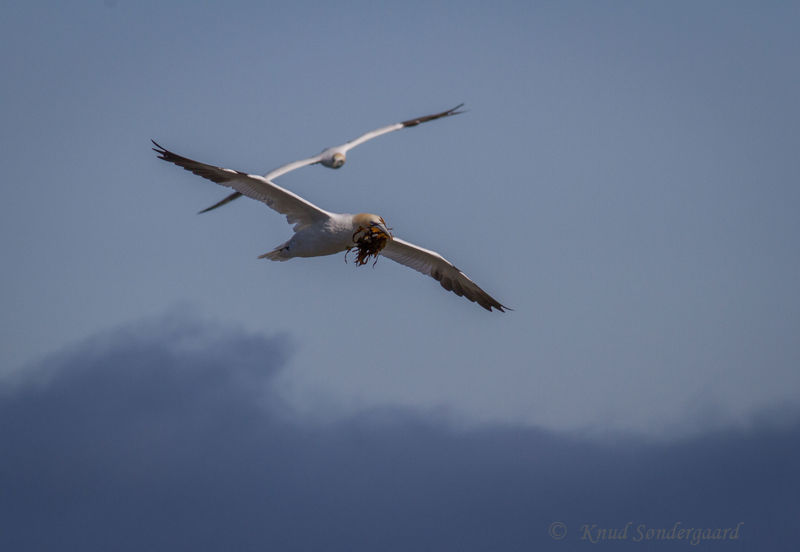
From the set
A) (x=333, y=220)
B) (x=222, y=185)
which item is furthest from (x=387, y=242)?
(x=222, y=185)

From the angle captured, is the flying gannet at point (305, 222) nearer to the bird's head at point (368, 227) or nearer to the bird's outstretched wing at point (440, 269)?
the bird's head at point (368, 227)

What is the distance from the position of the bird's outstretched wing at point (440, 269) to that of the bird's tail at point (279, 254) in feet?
11.3

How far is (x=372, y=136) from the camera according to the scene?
100 ft

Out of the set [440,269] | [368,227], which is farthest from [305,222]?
[440,269]

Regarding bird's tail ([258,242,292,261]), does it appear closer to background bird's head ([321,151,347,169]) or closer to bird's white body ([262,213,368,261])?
bird's white body ([262,213,368,261])

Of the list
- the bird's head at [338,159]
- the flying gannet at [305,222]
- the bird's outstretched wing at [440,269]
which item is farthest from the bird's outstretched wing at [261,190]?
the bird's outstretched wing at [440,269]

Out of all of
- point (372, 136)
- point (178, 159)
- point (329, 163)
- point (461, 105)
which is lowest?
point (178, 159)

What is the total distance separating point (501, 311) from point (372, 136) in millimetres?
6578

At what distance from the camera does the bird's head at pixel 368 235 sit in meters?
27.4

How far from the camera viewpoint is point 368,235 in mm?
27438

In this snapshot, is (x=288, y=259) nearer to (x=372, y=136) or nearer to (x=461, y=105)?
(x=372, y=136)

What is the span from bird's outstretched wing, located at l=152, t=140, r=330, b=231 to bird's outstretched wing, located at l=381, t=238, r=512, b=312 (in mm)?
3564

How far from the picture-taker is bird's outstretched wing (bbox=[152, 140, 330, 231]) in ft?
85.9

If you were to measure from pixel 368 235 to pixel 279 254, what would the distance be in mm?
2701
